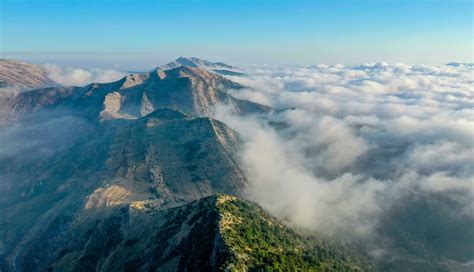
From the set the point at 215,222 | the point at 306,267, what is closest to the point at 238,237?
the point at 215,222

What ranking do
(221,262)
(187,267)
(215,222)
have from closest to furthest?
(221,262) < (187,267) < (215,222)

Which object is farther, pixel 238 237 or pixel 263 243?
pixel 263 243

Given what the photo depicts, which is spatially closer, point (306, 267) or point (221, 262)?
point (221, 262)

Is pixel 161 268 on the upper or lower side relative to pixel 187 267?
lower

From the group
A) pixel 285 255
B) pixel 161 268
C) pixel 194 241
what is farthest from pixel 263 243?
pixel 161 268

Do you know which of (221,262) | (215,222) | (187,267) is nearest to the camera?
(221,262)

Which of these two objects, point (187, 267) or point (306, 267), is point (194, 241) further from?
point (306, 267)

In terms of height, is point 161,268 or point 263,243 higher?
point 263,243

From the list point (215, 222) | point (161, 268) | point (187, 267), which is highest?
point (215, 222)

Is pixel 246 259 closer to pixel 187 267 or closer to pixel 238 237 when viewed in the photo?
pixel 238 237
